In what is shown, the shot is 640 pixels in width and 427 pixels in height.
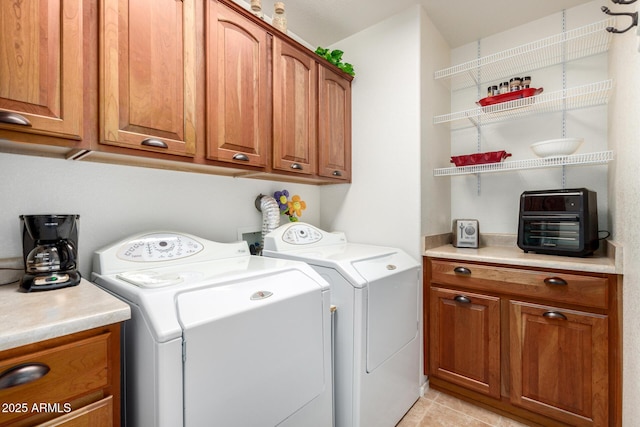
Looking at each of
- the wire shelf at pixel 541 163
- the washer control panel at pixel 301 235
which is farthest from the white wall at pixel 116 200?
the wire shelf at pixel 541 163

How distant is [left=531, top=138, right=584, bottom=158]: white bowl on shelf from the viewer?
1742 millimetres

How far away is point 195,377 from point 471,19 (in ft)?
8.99

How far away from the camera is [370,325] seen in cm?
151

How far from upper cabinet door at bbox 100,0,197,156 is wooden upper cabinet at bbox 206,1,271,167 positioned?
0.10 m

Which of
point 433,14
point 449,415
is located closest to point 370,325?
point 449,415

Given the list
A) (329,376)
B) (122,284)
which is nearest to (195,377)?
→ (122,284)

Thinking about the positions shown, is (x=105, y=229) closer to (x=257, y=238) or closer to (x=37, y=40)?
(x=37, y=40)

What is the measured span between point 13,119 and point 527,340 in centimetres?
248

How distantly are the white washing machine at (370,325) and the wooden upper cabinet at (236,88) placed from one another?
62 centimetres

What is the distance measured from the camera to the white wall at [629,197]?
117 centimetres

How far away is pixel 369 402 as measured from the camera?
1.52 meters

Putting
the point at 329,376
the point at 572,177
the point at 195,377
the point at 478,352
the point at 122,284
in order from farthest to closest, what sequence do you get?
the point at 572,177 → the point at 478,352 → the point at 329,376 → the point at 122,284 → the point at 195,377

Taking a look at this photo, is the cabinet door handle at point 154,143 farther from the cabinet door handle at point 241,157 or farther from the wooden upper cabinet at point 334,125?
the wooden upper cabinet at point 334,125

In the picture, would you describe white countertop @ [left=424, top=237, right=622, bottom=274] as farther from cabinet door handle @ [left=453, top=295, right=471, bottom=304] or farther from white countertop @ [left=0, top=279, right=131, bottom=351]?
white countertop @ [left=0, top=279, right=131, bottom=351]
